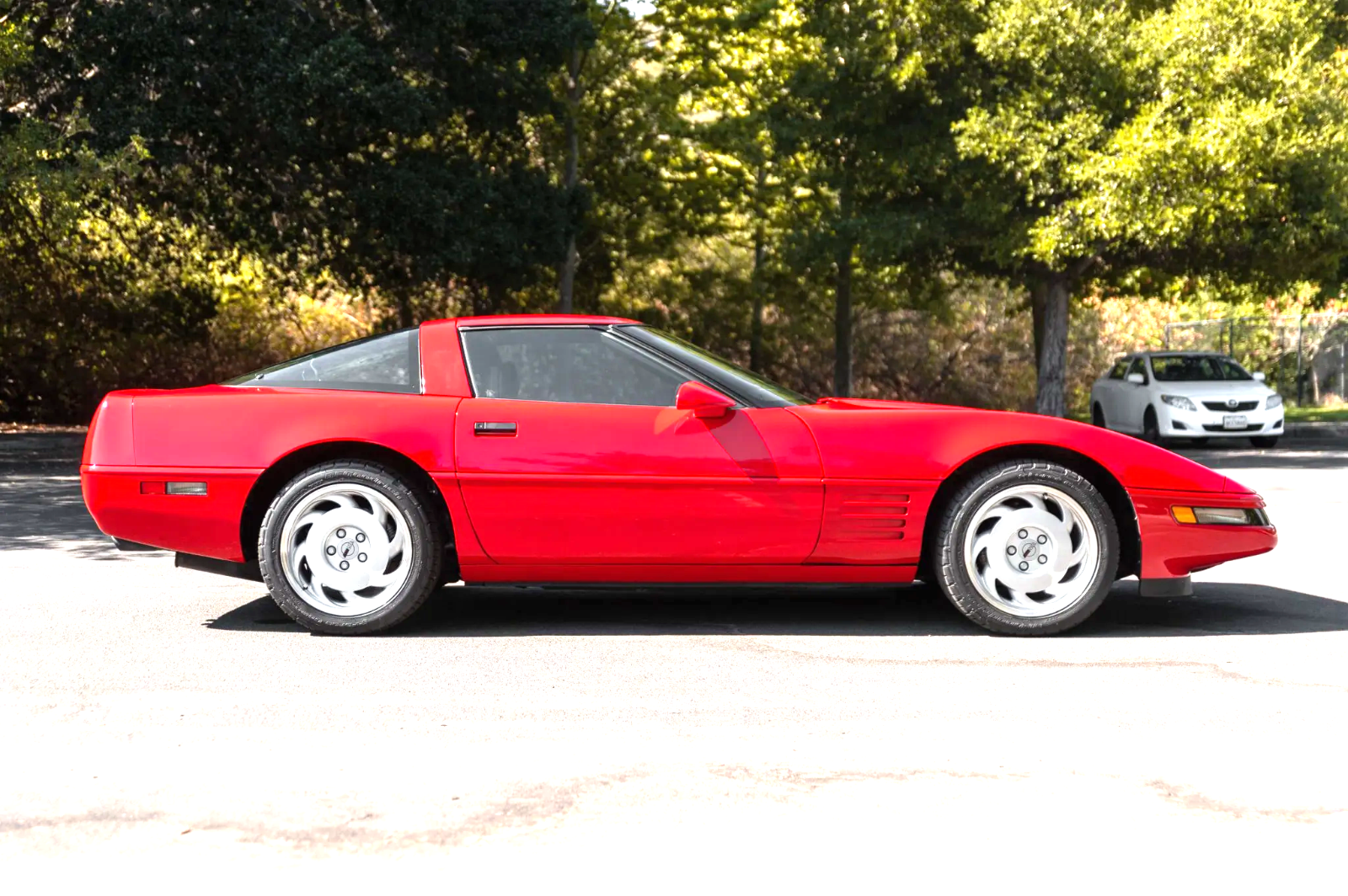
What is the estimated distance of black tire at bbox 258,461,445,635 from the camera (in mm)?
6586

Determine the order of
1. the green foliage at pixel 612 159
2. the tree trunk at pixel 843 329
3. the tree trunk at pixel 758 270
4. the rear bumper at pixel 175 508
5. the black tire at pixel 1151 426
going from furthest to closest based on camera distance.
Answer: the tree trunk at pixel 758 270, the tree trunk at pixel 843 329, the black tire at pixel 1151 426, the green foliage at pixel 612 159, the rear bumper at pixel 175 508

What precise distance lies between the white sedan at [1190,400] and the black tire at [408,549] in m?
16.9

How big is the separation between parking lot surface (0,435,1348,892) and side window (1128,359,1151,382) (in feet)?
51.3

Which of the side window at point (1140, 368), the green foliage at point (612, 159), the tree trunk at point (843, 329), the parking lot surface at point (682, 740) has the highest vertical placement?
the green foliage at point (612, 159)

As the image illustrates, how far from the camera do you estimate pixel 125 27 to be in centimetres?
1958

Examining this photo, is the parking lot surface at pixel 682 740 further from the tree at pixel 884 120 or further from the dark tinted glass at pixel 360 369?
the tree at pixel 884 120

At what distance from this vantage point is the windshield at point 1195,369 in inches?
898

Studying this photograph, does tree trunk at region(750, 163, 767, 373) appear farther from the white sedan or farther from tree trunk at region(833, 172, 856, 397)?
the white sedan

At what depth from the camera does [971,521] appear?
6.56 m

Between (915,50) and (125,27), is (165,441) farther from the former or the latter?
(915,50)

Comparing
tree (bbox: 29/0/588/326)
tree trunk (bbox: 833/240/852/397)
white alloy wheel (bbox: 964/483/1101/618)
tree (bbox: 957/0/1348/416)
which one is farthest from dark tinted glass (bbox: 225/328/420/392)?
tree trunk (bbox: 833/240/852/397)

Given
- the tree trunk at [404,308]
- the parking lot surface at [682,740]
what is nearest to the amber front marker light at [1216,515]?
the parking lot surface at [682,740]

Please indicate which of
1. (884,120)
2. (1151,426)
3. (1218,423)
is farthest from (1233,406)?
(884,120)

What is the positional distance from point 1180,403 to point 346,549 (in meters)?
17.2
